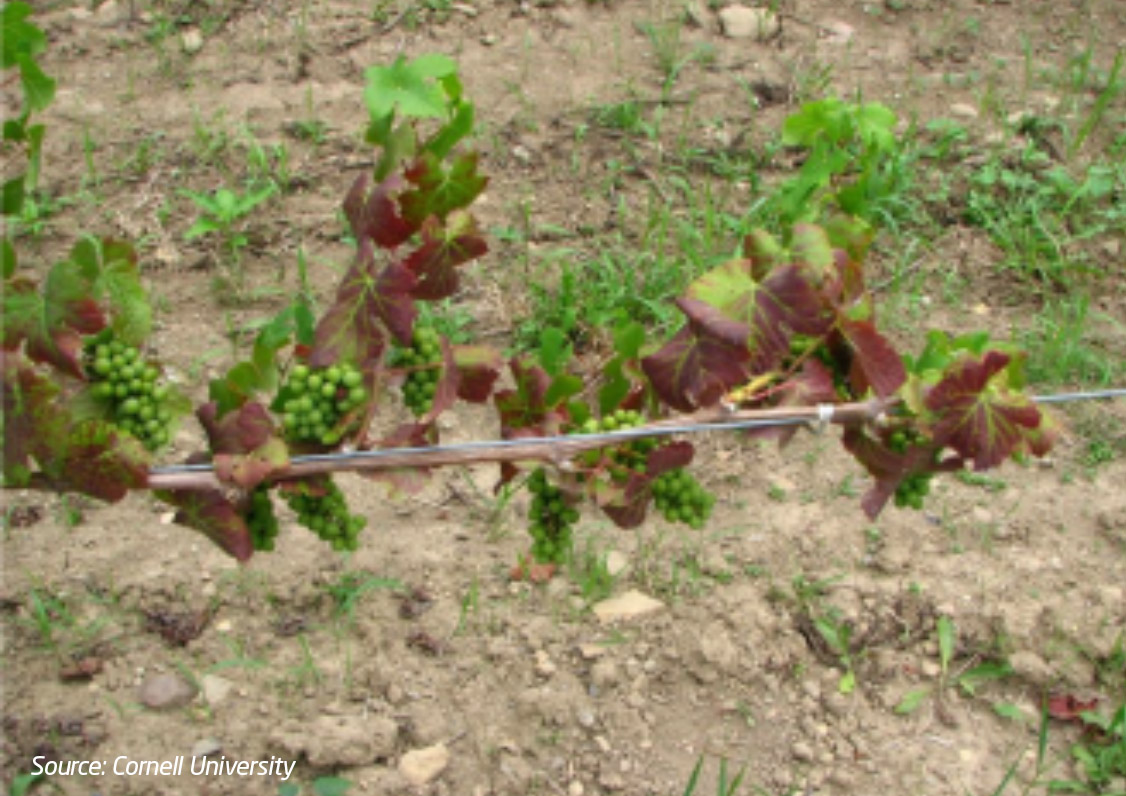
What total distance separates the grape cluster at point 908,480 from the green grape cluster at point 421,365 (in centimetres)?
67

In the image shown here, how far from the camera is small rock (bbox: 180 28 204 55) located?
4.09 m

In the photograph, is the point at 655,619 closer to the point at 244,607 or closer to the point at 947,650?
the point at 947,650

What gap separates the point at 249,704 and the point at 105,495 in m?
0.90

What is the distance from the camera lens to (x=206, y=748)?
91.0 inches

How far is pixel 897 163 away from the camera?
3.67m

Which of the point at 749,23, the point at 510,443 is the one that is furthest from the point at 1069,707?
the point at 749,23

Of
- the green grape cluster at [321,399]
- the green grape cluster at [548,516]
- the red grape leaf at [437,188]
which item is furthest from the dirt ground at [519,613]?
the red grape leaf at [437,188]

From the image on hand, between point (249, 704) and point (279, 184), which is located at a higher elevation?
point (279, 184)

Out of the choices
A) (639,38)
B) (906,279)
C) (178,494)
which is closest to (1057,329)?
(906,279)

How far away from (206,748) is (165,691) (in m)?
0.16

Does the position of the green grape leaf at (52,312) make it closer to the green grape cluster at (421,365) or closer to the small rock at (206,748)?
the green grape cluster at (421,365)

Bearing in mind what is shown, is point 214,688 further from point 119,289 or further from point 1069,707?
point 1069,707

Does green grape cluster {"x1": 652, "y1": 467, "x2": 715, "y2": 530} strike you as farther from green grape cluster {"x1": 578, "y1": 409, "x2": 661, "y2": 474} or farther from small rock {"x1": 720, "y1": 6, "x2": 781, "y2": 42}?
small rock {"x1": 720, "y1": 6, "x2": 781, "y2": 42}

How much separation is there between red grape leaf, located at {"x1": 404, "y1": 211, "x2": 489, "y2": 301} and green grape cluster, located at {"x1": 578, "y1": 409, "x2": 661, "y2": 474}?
287 millimetres
